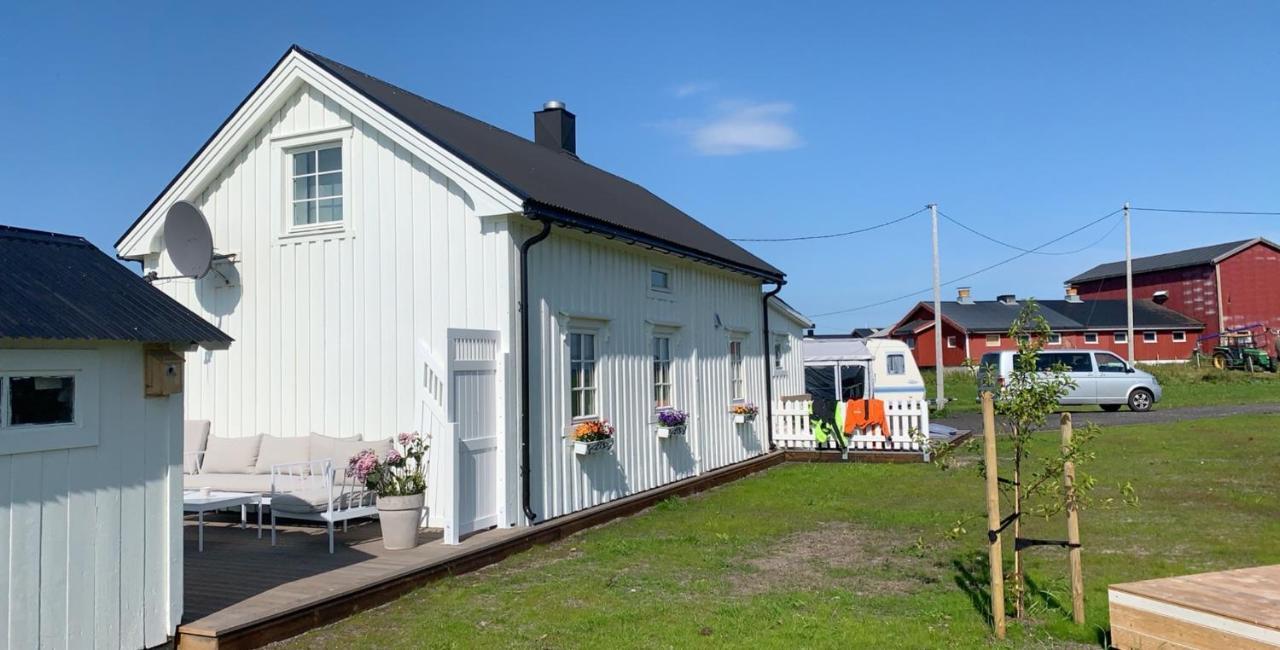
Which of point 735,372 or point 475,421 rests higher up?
point 735,372

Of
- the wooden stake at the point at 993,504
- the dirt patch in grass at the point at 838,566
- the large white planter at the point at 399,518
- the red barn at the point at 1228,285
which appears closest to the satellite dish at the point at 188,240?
the large white planter at the point at 399,518

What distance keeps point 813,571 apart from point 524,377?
3.28 m

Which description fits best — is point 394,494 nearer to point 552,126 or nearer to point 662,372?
point 662,372

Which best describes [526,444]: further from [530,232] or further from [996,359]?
[996,359]

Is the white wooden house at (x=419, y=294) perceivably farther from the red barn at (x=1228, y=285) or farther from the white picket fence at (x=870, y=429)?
the red barn at (x=1228, y=285)

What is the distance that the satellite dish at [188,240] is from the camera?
9773 millimetres

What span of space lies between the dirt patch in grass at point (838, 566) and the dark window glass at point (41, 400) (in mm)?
4524

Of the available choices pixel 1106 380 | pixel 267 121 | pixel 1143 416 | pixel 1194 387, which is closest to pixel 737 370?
pixel 267 121

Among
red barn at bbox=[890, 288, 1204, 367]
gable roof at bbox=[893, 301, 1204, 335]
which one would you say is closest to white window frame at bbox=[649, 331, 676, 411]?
red barn at bbox=[890, 288, 1204, 367]

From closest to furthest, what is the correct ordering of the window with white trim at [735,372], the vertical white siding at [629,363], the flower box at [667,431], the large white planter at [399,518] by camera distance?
the large white planter at [399,518] → the vertical white siding at [629,363] → the flower box at [667,431] → the window with white trim at [735,372]

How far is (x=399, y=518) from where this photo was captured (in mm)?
7672

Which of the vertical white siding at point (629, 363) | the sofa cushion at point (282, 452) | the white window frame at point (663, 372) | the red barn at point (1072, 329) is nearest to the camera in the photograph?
the sofa cushion at point (282, 452)

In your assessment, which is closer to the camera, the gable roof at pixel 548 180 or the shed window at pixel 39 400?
the shed window at pixel 39 400

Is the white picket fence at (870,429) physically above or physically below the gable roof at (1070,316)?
below
